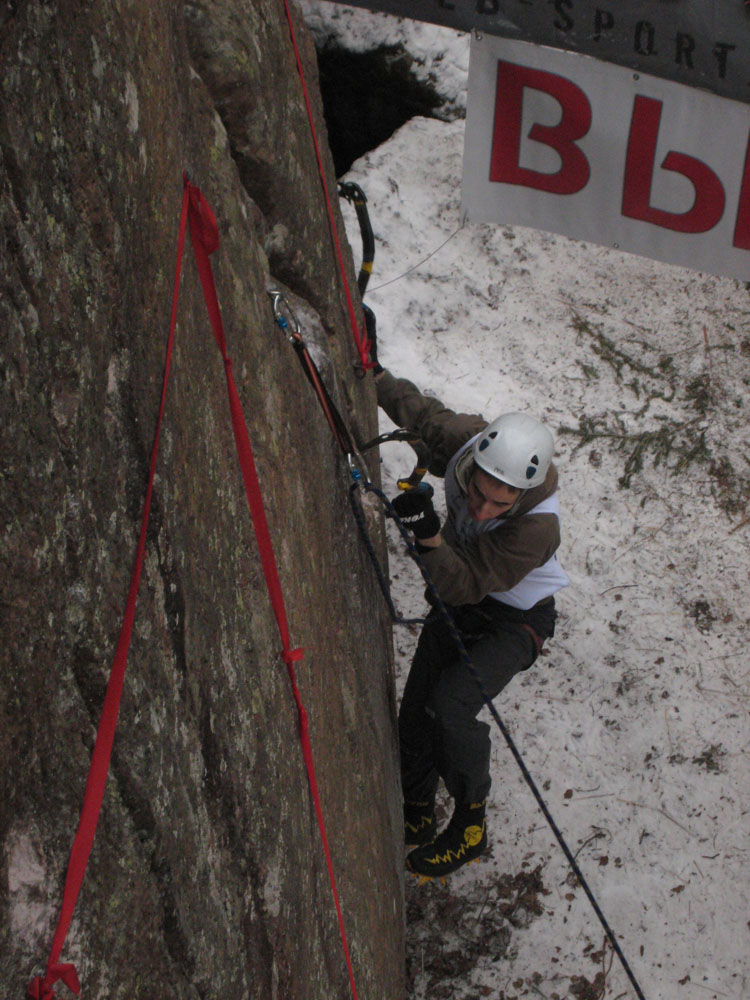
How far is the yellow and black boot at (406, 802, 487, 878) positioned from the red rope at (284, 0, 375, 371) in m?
2.34

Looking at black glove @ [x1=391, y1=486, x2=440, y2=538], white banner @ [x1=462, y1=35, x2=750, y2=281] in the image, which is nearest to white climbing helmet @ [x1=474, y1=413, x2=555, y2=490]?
black glove @ [x1=391, y1=486, x2=440, y2=538]

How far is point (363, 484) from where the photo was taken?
139 inches

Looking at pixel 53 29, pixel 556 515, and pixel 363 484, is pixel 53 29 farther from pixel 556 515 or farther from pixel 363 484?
pixel 556 515

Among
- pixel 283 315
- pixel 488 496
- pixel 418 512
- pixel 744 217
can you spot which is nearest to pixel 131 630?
pixel 283 315

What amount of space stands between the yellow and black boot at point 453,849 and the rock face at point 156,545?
50.7 inches

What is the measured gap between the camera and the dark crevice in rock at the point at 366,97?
7.16 m

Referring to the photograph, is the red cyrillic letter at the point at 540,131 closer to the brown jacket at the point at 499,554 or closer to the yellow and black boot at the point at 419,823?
the brown jacket at the point at 499,554

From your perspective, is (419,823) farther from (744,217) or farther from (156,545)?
(744,217)

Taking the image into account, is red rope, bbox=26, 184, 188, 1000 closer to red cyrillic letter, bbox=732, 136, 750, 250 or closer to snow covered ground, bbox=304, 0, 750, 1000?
snow covered ground, bbox=304, 0, 750, 1000

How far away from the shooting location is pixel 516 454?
3.60 m

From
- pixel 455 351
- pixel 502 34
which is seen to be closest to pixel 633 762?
pixel 455 351

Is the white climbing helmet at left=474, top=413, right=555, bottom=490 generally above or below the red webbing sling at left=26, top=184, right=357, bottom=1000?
below

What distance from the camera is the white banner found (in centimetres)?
527

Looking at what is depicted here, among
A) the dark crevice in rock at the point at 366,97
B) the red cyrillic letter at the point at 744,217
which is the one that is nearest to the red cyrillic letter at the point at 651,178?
the red cyrillic letter at the point at 744,217
